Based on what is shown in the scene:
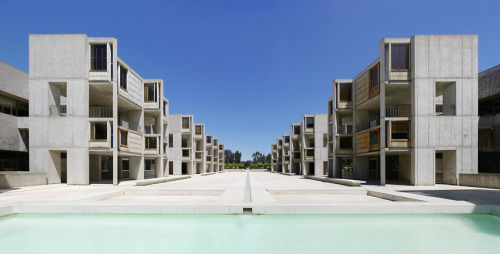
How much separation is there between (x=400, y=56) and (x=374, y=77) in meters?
2.54

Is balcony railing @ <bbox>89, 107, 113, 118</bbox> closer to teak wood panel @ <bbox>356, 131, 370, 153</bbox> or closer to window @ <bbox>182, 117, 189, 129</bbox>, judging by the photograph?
window @ <bbox>182, 117, 189, 129</bbox>

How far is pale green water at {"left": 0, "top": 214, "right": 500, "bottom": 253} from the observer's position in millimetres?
6086

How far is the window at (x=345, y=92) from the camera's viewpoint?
27.0 m

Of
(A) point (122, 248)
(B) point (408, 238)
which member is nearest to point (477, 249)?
(B) point (408, 238)

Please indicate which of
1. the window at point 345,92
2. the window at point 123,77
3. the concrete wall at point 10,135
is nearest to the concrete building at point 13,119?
the concrete wall at point 10,135

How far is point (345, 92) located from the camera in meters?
27.1

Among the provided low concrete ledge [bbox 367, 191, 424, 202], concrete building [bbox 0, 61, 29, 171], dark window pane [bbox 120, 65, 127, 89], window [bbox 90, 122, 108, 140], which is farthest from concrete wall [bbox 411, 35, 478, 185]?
concrete building [bbox 0, 61, 29, 171]

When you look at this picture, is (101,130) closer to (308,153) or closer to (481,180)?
(481,180)

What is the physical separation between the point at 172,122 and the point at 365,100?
32.2 metres

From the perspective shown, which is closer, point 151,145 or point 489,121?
point 489,121

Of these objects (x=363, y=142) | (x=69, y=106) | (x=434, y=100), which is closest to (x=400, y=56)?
(x=434, y=100)

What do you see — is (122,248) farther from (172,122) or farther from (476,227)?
(172,122)

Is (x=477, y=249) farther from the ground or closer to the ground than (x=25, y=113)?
closer to the ground

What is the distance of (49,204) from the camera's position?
28.7 feet
